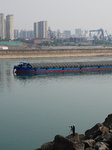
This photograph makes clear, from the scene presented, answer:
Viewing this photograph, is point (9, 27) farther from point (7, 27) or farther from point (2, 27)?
point (2, 27)

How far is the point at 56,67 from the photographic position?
3347 cm

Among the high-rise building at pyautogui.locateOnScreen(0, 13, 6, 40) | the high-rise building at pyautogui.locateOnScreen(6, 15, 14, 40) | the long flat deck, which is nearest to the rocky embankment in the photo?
the long flat deck

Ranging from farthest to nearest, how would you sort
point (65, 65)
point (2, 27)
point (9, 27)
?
point (2, 27) < point (9, 27) < point (65, 65)

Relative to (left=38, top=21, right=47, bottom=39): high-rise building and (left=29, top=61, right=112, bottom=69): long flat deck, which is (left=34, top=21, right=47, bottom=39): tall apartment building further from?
(left=29, top=61, right=112, bottom=69): long flat deck

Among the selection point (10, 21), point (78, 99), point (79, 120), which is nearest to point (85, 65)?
point (78, 99)

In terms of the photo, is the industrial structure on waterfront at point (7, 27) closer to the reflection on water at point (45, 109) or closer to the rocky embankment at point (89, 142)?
the reflection on water at point (45, 109)

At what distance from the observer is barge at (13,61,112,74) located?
3178cm

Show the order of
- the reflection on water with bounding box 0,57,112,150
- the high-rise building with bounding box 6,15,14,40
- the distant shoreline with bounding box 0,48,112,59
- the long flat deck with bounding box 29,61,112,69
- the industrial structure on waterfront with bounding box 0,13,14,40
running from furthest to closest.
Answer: the industrial structure on waterfront with bounding box 0,13,14,40, the high-rise building with bounding box 6,15,14,40, the distant shoreline with bounding box 0,48,112,59, the long flat deck with bounding box 29,61,112,69, the reflection on water with bounding box 0,57,112,150

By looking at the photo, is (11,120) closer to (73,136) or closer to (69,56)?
(73,136)

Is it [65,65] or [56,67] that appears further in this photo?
[65,65]

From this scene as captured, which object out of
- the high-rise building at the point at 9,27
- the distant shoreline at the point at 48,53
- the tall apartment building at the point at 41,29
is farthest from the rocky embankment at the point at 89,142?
the tall apartment building at the point at 41,29

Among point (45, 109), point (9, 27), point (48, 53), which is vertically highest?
point (9, 27)

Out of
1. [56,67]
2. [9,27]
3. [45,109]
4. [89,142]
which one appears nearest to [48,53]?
[56,67]

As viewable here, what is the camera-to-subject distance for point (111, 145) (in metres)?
8.13
